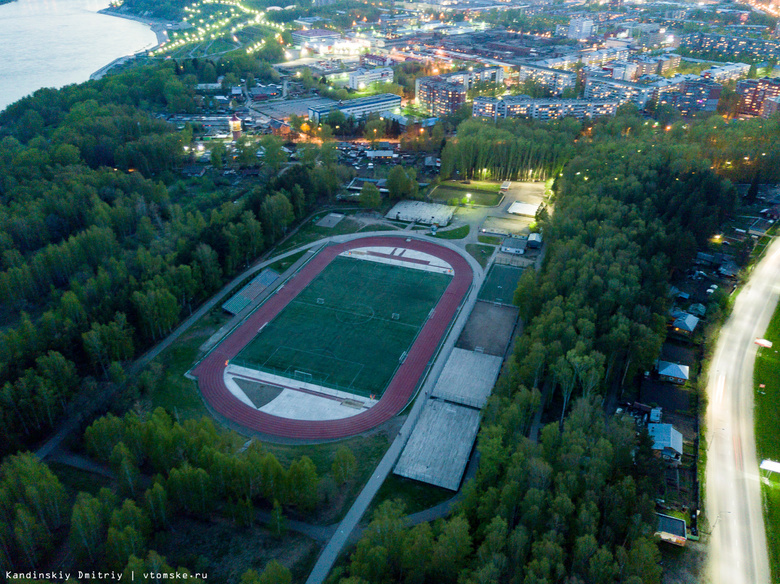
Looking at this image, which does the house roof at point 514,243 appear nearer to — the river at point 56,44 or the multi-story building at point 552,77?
the multi-story building at point 552,77

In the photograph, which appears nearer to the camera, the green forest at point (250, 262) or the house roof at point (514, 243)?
the green forest at point (250, 262)

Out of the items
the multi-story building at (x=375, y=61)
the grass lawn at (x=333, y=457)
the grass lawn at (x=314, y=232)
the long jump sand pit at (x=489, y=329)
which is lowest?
the grass lawn at (x=333, y=457)

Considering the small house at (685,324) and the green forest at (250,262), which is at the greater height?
the green forest at (250,262)

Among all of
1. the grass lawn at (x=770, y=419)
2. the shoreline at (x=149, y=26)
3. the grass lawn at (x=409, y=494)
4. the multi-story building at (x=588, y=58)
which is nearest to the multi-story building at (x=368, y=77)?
the multi-story building at (x=588, y=58)

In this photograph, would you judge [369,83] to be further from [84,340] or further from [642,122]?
[84,340]

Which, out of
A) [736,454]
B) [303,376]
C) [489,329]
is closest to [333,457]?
[303,376]

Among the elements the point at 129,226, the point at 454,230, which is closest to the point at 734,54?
the point at 454,230
